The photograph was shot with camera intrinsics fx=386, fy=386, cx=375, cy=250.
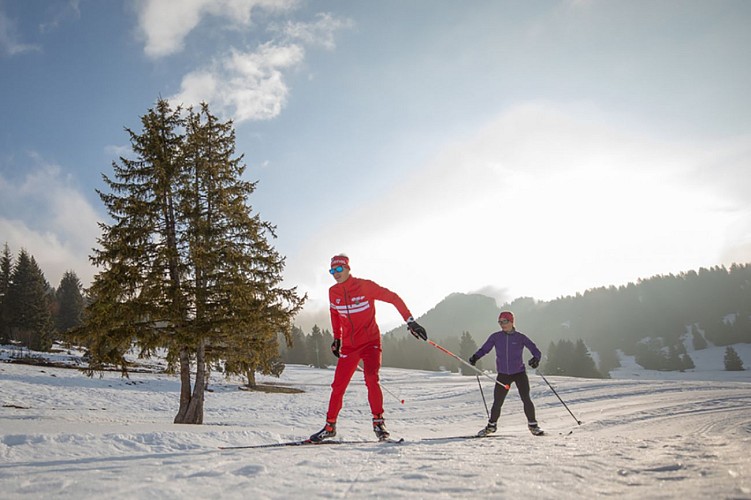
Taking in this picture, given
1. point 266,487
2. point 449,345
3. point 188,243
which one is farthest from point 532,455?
point 449,345

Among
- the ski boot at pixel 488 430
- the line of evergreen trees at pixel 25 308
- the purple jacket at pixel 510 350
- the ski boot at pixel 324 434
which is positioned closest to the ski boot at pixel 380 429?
the ski boot at pixel 324 434

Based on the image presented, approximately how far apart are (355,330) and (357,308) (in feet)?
1.08

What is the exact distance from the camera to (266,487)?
2480 mm

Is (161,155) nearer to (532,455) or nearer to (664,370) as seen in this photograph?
(532,455)

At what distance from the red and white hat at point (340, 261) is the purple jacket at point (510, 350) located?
335 cm

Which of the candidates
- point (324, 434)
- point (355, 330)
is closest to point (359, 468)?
point (324, 434)

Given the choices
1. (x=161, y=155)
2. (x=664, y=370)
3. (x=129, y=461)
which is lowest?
(x=664, y=370)

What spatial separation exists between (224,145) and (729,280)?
152m

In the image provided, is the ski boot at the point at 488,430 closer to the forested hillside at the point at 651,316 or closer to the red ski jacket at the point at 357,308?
the red ski jacket at the point at 357,308

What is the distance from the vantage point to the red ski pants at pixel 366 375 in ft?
18.0

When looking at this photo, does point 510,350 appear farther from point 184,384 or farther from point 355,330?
point 184,384

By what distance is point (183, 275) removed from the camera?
497 inches

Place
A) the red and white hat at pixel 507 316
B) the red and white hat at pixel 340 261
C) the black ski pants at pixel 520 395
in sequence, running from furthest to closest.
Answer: the red and white hat at pixel 507 316
the black ski pants at pixel 520 395
the red and white hat at pixel 340 261

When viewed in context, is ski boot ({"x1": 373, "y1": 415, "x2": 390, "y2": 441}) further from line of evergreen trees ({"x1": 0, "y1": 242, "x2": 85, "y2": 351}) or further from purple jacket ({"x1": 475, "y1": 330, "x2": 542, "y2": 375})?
line of evergreen trees ({"x1": 0, "y1": 242, "x2": 85, "y2": 351})
